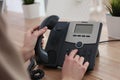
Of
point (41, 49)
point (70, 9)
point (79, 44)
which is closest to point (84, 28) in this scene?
point (79, 44)

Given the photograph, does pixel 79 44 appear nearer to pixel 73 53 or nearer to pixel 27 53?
pixel 73 53

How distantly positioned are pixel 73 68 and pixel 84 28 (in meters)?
0.20

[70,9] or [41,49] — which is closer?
[41,49]

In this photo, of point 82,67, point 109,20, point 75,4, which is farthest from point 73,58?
point 75,4

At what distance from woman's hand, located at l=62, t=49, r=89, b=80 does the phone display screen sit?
0.12 m

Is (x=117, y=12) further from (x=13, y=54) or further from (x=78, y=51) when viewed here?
(x=13, y=54)

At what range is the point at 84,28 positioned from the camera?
0.87 metres

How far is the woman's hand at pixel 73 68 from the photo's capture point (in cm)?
72

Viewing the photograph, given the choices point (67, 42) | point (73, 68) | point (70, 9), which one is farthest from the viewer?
point (70, 9)

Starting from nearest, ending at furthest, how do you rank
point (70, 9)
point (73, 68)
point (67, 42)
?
1. point (73, 68)
2. point (67, 42)
3. point (70, 9)

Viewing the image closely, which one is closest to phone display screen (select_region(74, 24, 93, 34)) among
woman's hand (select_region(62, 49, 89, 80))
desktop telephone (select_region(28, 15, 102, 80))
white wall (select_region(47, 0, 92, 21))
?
desktop telephone (select_region(28, 15, 102, 80))

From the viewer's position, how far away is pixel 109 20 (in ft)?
3.58

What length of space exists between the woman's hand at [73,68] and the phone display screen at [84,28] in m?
0.12

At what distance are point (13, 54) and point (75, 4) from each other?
1.99 m
